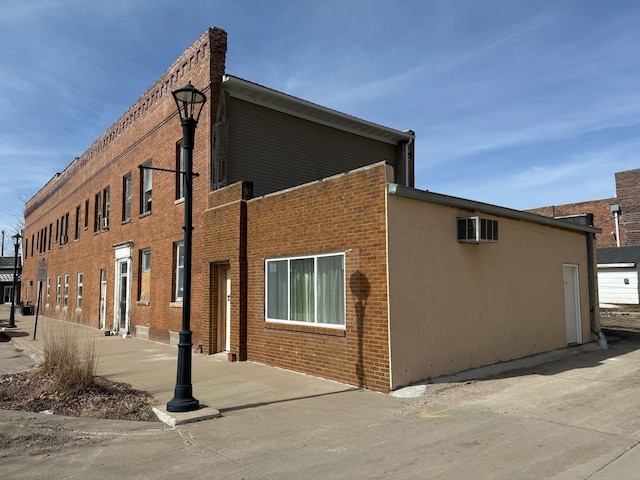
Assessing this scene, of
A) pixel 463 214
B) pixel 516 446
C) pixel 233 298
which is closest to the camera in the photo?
pixel 516 446

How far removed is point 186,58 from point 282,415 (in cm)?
1136

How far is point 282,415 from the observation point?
673 cm

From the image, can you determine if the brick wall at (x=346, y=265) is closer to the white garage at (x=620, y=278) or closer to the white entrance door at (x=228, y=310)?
the white entrance door at (x=228, y=310)

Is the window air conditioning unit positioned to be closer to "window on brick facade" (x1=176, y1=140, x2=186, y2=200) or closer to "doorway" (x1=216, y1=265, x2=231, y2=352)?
"doorway" (x1=216, y1=265, x2=231, y2=352)

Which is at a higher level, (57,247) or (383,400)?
(57,247)

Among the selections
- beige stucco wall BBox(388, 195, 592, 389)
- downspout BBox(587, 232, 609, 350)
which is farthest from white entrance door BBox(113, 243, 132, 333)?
downspout BBox(587, 232, 609, 350)

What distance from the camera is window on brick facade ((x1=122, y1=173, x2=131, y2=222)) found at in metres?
18.9

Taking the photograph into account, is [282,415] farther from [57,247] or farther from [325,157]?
[57,247]

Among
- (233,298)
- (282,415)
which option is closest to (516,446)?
(282,415)

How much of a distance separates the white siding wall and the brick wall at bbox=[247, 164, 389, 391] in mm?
22255

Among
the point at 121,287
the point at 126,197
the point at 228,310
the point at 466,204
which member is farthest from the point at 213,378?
the point at 126,197

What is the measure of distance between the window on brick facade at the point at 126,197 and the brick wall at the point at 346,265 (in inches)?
383

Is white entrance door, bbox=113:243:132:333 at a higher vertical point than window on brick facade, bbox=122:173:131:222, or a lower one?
lower

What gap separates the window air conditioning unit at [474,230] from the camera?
9.10 meters
